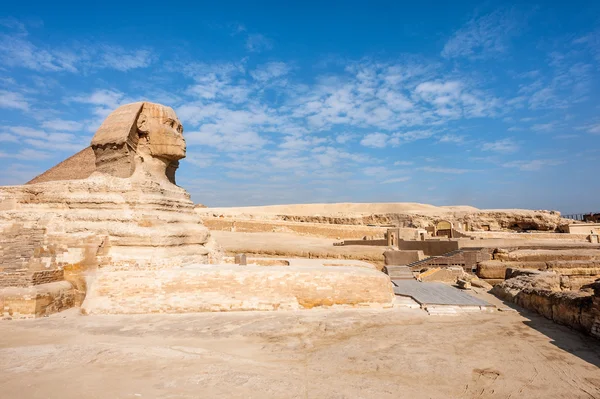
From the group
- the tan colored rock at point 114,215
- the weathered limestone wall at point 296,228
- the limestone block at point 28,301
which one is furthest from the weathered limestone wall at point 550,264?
the weathered limestone wall at point 296,228

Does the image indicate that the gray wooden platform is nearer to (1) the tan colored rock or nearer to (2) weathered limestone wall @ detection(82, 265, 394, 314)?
(2) weathered limestone wall @ detection(82, 265, 394, 314)

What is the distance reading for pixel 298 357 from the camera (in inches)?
168

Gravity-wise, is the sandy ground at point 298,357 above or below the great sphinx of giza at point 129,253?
below

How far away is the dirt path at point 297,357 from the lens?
3.34 meters

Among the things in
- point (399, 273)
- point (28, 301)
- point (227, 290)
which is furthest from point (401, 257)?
point (28, 301)

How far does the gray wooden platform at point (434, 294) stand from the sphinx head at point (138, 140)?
6.18 m

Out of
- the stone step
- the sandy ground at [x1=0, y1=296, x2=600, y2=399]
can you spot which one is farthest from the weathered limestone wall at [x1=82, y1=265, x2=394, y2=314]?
the stone step

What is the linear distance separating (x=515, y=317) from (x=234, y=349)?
464cm

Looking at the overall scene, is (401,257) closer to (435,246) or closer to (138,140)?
(435,246)

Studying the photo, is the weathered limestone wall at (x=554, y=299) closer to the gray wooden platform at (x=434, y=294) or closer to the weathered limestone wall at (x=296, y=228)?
the gray wooden platform at (x=434, y=294)


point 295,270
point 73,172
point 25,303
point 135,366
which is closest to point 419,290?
point 295,270

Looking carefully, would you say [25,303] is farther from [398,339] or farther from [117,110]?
[398,339]

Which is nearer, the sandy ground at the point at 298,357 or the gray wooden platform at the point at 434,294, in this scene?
the sandy ground at the point at 298,357

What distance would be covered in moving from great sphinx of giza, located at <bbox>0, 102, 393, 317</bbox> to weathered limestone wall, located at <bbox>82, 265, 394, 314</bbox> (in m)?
0.02
